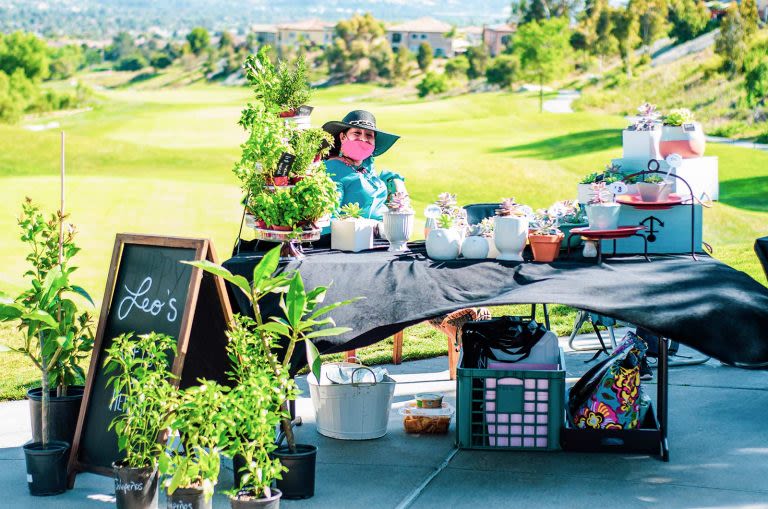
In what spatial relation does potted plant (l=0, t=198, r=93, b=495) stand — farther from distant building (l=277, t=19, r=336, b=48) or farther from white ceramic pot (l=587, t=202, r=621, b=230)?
distant building (l=277, t=19, r=336, b=48)

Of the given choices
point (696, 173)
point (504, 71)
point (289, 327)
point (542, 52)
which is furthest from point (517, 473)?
point (504, 71)

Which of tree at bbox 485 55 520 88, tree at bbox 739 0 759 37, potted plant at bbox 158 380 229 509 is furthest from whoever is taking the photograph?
tree at bbox 485 55 520 88

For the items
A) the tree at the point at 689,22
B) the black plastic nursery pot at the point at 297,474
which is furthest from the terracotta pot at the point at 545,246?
the tree at the point at 689,22

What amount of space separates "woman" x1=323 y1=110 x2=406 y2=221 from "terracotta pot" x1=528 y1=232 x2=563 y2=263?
1086 millimetres

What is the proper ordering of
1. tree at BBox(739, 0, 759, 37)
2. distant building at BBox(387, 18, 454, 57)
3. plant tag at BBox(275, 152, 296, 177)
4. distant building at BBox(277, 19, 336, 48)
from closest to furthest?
plant tag at BBox(275, 152, 296, 177)
tree at BBox(739, 0, 759, 37)
distant building at BBox(387, 18, 454, 57)
distant building at BBox(277, 19, 336, 48)

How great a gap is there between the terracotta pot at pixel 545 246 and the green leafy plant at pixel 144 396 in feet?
4.95

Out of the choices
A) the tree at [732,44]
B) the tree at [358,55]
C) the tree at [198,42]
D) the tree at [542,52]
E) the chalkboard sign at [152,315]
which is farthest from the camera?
the tree at [198,42]

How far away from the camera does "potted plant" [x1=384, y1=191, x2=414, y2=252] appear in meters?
4.72

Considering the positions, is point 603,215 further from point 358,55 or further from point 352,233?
point 358,55

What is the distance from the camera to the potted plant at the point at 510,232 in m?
4.45

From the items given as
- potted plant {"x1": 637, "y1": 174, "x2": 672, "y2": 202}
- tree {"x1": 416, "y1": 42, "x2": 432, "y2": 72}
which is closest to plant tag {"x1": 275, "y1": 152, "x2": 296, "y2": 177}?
potted plant {"x1": 637, "y1": 174, "x2": 672, "y2": 202}

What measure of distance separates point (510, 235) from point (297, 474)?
1296 millimetres

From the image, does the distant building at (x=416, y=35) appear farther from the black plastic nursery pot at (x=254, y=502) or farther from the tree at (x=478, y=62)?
the black plastic nursery pot at (x=254, y=502)

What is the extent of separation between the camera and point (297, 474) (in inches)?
159
